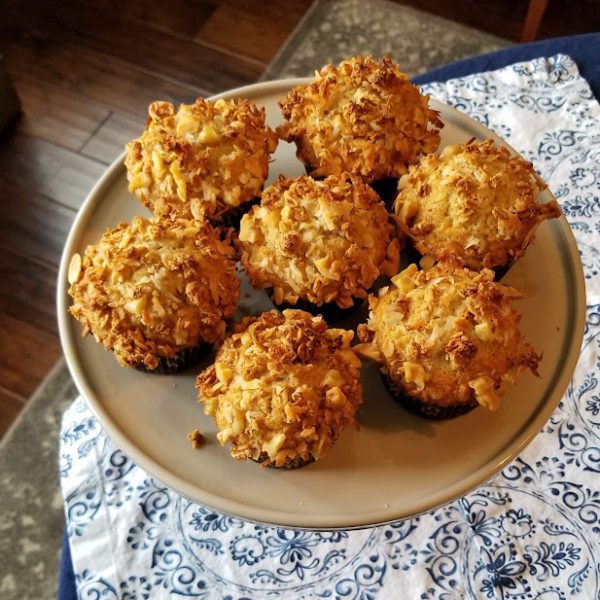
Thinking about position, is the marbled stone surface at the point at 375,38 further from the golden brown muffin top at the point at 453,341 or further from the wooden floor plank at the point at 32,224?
the golden brown muffin top at the point at 453,341

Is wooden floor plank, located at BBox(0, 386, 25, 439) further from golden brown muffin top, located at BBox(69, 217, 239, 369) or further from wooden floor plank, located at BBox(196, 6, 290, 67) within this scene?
wooden floor plank, located at BBox(196, 6, 290, 67)

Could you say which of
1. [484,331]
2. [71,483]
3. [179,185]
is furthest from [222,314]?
[71,483]

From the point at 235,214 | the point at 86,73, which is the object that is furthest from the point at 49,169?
the point at 235,214

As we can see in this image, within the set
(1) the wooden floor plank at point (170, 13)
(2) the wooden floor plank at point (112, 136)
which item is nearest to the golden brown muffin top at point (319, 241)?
(2) the wooden floor plank at point (112, 136)

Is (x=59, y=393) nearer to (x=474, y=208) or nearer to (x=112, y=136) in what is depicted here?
(x=112, y=136)

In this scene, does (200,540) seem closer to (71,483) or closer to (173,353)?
(71,483)
